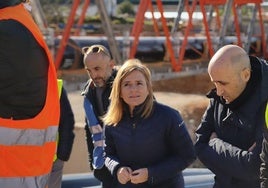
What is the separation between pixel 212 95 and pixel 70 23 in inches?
301

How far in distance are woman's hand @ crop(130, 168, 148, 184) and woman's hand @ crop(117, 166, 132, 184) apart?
0.06ft

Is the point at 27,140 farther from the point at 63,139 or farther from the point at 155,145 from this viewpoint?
the point at 63,139

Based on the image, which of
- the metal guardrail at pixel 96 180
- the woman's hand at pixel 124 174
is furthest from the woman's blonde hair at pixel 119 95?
the metal guardrail at pixel 96 180

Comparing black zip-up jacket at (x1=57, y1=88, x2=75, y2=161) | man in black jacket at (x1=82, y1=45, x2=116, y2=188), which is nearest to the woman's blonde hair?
man in black jacket at (x1=82, y1=45, x2=116, y2=188)

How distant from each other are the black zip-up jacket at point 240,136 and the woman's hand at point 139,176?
0.85ft

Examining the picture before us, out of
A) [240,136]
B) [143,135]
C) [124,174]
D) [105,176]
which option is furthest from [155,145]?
[105,176]

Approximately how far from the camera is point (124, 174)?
2.75 metres

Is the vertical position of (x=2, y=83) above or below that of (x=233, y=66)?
above

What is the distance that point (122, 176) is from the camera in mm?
2760

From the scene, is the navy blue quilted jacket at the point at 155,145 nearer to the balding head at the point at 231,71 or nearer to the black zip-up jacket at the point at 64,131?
the balding head at the point at 231,71

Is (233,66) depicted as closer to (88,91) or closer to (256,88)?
(256,88)

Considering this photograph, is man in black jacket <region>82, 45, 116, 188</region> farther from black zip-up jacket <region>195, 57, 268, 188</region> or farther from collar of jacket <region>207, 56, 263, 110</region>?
collar of jacket <region>207, 56, 263, 110</region>

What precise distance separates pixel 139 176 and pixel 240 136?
0.47m

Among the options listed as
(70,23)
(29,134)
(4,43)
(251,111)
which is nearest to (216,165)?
(251,111)
